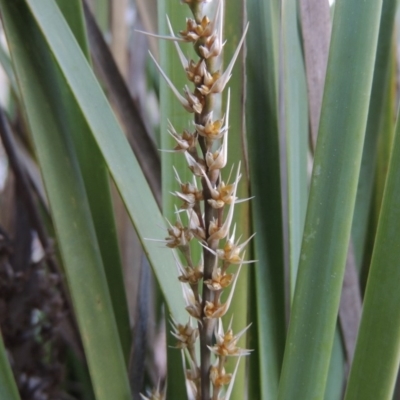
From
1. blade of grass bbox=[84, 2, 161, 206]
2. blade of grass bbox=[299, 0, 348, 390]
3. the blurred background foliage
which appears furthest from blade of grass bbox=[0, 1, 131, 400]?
blade of grass bbox=[299, 0, 348, 390]

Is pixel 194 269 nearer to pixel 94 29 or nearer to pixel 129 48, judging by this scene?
pixel 94 29

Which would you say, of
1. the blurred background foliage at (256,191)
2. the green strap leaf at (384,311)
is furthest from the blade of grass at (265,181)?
the green strap leaf at (384,311)

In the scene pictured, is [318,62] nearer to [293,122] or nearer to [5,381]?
[293,122]

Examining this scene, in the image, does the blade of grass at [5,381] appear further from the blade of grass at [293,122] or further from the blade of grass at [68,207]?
the blade of grass at [293,122]

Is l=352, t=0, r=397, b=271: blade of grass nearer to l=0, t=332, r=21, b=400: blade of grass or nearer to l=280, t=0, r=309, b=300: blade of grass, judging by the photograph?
l=280, t=0, r=309, b=300: blade of grass

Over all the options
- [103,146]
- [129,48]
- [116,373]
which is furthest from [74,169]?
[129,48]

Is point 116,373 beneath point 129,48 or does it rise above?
beneath
